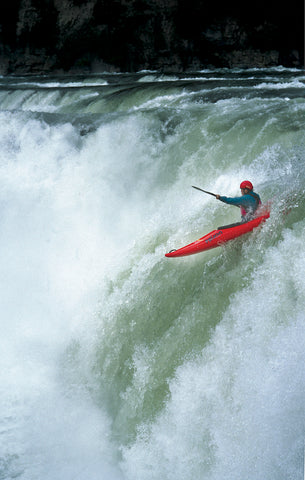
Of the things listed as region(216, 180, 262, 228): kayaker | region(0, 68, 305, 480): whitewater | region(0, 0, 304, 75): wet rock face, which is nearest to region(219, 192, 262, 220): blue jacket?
region(216, 180, 262, 228): kayaker

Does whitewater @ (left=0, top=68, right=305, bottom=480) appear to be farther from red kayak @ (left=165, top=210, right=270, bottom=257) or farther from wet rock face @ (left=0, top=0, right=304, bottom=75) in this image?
Answer: wet rock face @ (left=0, top=0, right=304, bottom=75)

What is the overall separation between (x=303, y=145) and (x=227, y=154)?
73cm

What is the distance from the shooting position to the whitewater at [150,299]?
2824mm

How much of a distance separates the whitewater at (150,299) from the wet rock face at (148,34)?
17.3 metres

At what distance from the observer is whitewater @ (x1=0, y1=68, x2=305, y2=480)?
2.82 meters

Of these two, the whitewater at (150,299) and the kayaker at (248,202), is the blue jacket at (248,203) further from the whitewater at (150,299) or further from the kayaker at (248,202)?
the whitewater at (150,299)

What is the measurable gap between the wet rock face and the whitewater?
56.8 ft

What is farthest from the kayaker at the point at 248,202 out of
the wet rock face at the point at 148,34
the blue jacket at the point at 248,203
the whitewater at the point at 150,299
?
the wet rock face at the point at 148,34

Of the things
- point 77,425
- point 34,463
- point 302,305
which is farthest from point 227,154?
point 34,463

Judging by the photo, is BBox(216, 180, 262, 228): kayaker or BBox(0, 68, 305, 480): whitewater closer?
BBox(0, 68, 305, 480): whitewater

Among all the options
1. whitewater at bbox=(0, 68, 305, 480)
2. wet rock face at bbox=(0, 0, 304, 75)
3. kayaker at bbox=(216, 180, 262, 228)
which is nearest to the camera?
whitewater at bbox=(0, 68, 305, 480)

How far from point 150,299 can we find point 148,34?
2111cm

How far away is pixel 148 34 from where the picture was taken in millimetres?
22078

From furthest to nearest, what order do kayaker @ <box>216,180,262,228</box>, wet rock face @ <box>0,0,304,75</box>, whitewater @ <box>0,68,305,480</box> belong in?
wet rock face @ <box>0,0,304,75</box> < kayaker @ <box>216,180,262,228</box> < whitewater @ <box>0,68,305,480</box>
